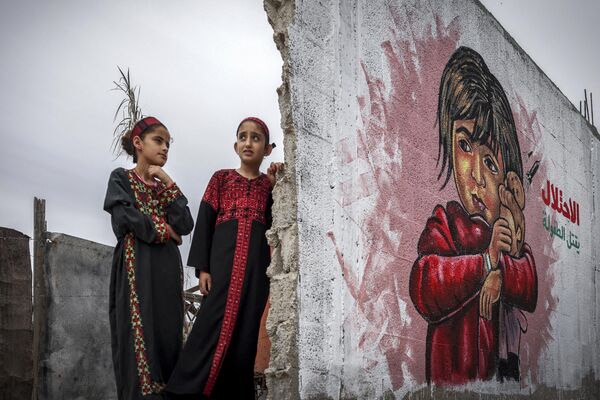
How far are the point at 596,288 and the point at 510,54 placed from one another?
339 centimetres

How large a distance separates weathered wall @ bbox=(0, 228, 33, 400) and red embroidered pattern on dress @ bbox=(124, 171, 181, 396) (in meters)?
1.61

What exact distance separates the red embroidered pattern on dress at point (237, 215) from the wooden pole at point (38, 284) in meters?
1.78

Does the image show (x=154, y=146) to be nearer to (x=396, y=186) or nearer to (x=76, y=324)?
(x=396, y=186)

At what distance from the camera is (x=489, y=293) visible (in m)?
5.77

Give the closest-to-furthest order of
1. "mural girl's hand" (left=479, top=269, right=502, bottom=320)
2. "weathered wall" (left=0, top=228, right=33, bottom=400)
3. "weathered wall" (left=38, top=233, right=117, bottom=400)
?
"weathered wall" (left=0, top=228, right=33, bottom=400)
"weathered wall" (left=38, top=233, right=117, bottom=400)
"mural girl's hand" (left=479, top=269, right=502, bottom=320)

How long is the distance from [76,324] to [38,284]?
0.44 meters

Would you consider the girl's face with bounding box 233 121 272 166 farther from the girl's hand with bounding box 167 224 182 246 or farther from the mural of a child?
the mural of a child

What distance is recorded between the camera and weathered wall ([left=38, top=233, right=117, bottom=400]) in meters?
5.30

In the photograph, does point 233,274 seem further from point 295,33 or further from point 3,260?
point 3,260

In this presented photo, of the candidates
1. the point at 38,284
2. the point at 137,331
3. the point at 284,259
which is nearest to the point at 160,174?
the point at 137,331

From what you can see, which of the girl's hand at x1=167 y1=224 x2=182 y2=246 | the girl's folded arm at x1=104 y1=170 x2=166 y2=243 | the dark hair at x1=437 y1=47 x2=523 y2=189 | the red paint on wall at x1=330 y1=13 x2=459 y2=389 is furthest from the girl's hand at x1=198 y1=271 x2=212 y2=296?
the dark hair at x1=437 y1=47 x2=523 y2=189

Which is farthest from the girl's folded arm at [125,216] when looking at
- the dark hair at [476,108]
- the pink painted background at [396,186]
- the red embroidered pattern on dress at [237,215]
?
the dark hair at [476,108]

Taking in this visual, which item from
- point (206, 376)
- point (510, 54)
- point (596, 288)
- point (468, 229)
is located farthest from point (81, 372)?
point (596, 288)

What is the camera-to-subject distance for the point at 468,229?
17.8 ft
